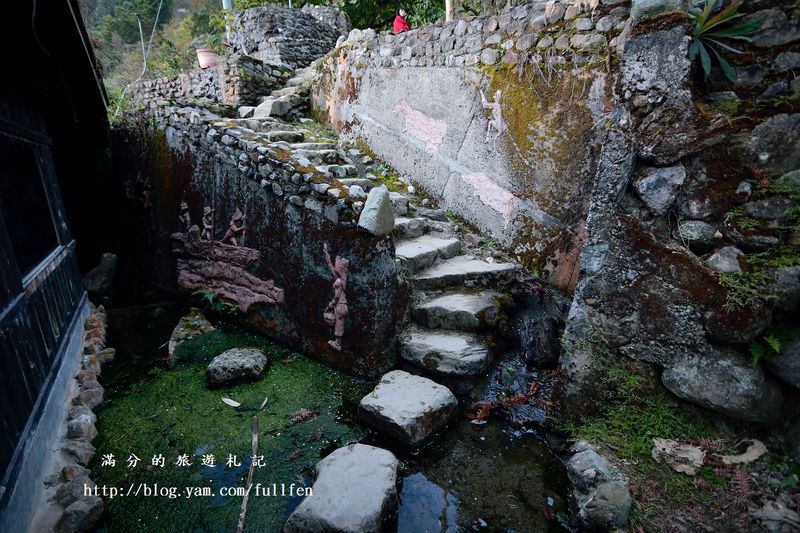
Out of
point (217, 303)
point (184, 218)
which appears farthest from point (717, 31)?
point (184, 218)

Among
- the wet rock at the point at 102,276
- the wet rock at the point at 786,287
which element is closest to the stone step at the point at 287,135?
the wet rock at the point at 102,276

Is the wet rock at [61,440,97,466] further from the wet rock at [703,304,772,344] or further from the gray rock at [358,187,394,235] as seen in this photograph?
the wet rock at [703,304,772,344]

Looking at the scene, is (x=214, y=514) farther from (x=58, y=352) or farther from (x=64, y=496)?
(x=58, y=352)

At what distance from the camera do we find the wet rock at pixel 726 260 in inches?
98.3

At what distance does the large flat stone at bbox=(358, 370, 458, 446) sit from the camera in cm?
315

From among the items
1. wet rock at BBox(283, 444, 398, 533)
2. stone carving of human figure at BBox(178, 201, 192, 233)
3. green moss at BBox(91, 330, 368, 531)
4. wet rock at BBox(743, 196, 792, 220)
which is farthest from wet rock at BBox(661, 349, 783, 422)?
stone carving of human figure at BBox(178, 201, 192, 233)

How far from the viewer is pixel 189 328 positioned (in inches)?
197

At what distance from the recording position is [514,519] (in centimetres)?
260

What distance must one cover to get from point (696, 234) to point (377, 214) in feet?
8.05

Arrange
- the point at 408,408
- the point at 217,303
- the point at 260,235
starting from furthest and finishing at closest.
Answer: the point at 217,303
the point at 260,235
the point at 408,408

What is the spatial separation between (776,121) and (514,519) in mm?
3032

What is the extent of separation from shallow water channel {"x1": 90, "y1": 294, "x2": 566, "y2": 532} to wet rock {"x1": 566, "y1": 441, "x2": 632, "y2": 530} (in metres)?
0.19

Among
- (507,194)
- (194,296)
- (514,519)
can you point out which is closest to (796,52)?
(507,194)

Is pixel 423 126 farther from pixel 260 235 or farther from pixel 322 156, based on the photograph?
pixel 260 235
